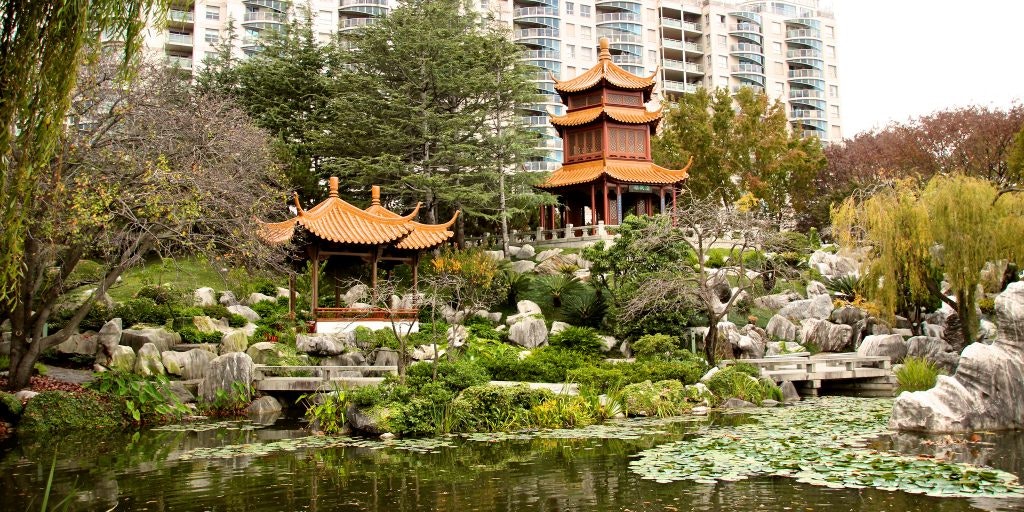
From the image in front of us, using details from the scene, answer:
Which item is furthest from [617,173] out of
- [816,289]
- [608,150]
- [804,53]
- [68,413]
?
[804,53]

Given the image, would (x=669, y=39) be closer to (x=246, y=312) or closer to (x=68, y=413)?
(x=246, y=312)

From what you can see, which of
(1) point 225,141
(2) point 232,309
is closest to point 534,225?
(2) point 232,309

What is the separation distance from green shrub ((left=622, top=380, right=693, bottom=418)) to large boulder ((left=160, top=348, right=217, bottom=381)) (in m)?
8.24

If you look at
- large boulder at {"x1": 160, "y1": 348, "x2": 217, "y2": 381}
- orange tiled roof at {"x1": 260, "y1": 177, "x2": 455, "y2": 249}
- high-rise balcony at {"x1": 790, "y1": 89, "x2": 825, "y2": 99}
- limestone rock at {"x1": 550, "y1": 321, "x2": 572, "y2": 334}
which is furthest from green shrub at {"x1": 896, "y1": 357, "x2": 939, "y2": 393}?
high-rise balcony at {"x1": 790, "y1": 89, "x2": 825, "y2": 99}

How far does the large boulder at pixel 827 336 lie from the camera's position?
21.9 m

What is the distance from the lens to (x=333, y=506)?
745 cm

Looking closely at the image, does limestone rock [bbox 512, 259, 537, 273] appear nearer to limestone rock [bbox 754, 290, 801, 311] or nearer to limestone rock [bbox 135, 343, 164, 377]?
limestone rock [bbox 754, 290, 801, 311]

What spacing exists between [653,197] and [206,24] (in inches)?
1257

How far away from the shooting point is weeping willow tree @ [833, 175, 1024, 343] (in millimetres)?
17562

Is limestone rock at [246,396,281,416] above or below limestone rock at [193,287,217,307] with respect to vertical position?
below

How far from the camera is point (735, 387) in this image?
1498cm

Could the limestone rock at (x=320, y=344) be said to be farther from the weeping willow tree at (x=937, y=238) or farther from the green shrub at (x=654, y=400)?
the weeping willow tree at (x=937, y=238)

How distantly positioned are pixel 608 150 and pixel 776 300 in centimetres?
937

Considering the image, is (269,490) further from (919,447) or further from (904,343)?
(904,343)
